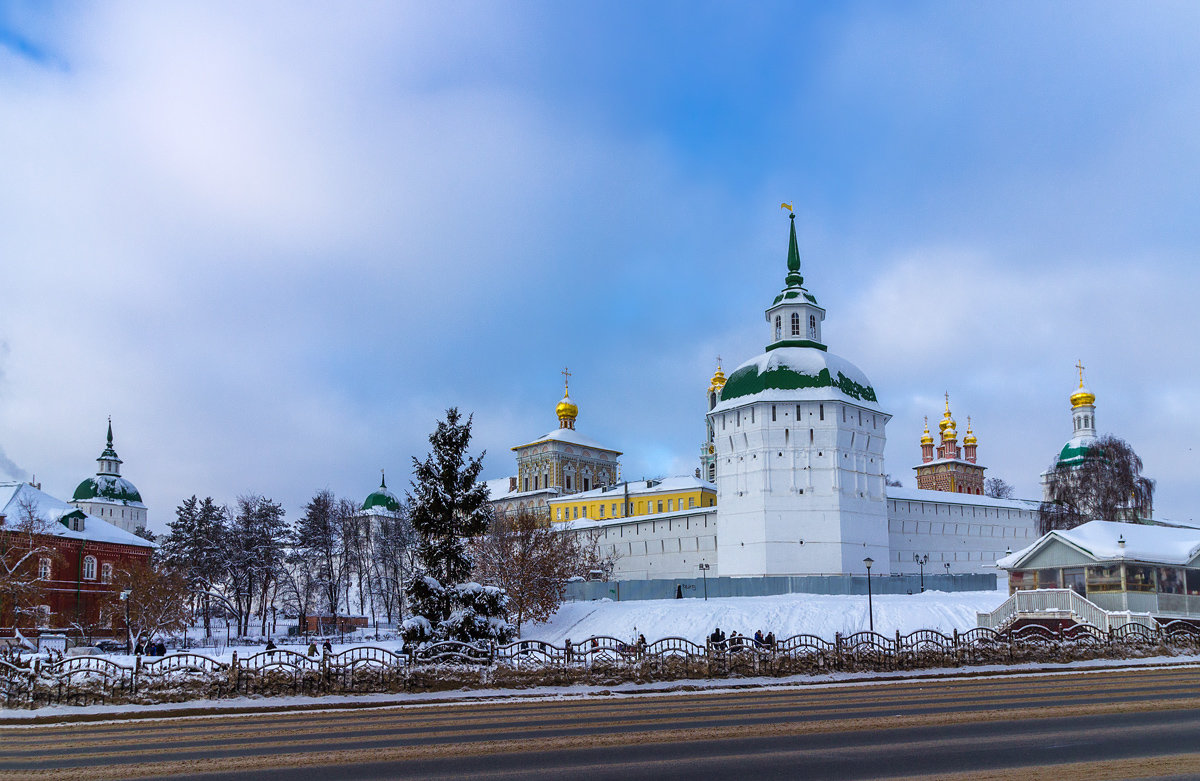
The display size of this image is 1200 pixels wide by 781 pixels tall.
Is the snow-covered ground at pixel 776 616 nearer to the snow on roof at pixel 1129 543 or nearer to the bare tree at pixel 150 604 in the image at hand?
the snow on roof at pixel 1129 543

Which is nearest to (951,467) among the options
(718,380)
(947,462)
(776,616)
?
(947,462)

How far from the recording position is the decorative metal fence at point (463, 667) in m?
16.6

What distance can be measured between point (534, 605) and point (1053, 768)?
3742 cm

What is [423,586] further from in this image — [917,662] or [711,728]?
[711,728]

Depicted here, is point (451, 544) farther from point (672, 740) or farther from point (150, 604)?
point (150, 604)

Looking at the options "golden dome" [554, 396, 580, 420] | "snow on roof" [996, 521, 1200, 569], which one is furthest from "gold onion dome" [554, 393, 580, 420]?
"snow on roof" [996, 521, 1200, 569]

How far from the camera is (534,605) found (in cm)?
4522

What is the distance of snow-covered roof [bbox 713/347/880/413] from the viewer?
5175 cm

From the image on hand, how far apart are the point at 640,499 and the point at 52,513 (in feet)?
155

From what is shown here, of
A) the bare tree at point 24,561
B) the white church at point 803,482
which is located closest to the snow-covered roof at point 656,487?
the white church at point 803,482

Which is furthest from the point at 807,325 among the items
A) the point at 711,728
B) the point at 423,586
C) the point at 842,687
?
the point at 711,728

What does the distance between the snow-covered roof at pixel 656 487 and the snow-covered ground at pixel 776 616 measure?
3875 centimetres

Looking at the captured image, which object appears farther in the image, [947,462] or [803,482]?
[947,462]

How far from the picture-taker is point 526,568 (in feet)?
148
